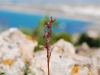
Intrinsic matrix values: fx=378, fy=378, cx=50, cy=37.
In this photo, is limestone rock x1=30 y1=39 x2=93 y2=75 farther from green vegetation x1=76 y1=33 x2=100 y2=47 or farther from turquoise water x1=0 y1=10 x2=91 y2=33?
turquoise water x1=0 y1=10 x2=91 y2=33

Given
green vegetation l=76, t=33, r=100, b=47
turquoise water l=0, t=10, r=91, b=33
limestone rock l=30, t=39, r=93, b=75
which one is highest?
limestone rock l=30, t=39, r=93, b=75

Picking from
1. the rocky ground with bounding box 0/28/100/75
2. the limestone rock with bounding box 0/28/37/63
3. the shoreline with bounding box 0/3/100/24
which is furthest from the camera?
the shoreline with bounding box 0/3/100/24

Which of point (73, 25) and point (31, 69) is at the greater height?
point (31, 69)

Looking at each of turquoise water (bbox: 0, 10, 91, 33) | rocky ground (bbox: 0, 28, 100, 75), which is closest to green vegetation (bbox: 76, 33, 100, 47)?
rocky ground (bbox: 0, 28, 100, 75)

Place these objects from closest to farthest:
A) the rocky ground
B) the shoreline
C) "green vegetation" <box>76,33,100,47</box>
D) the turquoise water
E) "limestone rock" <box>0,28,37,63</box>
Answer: the rocky ground
"limestone rock" <box>0,28,37,63</box>
"green vegetation" <box>76,33,100,47</box>
the turquoise water
the shoreline

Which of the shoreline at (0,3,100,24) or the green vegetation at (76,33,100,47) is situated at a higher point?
the green vegetation at (76,33,100,47)

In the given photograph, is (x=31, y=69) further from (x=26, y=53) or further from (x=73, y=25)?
(x=73, y=25)

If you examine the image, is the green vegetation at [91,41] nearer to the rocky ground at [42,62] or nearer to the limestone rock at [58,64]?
the rocky ground at [42,62]

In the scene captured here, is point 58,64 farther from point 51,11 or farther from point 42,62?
point 51,11

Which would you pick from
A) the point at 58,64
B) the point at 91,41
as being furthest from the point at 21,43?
the point at 91,41

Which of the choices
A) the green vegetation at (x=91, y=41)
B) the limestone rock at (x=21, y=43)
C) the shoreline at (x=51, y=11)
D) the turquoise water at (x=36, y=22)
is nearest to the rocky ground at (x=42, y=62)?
the limestone rock at (x=21, y=43)

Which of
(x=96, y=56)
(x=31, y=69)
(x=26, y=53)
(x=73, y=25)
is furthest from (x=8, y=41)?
(x=73, y=25)
